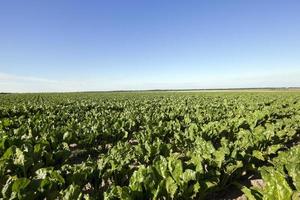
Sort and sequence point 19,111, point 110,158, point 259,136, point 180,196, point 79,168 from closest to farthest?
point 180,196, point 79,168, point 110,158, point 259,136, point 19,111

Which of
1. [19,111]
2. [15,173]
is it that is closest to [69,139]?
[15,173]

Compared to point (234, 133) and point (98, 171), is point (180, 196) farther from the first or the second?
point (234, 133)

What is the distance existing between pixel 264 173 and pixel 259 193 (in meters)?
0.56

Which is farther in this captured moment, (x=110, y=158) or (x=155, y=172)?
(x=110, y=158)

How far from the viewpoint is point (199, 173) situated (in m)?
5.09

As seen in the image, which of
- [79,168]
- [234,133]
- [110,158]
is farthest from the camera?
[234,133]

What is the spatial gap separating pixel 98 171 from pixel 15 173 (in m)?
1.93

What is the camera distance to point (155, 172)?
5023 millimetres

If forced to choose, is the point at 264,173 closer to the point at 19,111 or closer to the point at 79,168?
the point at 79,168

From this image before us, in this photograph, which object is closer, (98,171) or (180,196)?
(180,196)

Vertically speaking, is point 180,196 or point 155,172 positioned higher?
point 155,172

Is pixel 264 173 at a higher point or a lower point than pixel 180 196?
higher

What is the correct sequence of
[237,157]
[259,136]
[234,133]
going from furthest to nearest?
[234,133], [259,136], [237,157]

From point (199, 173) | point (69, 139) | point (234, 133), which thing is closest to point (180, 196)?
point (199, 173)
